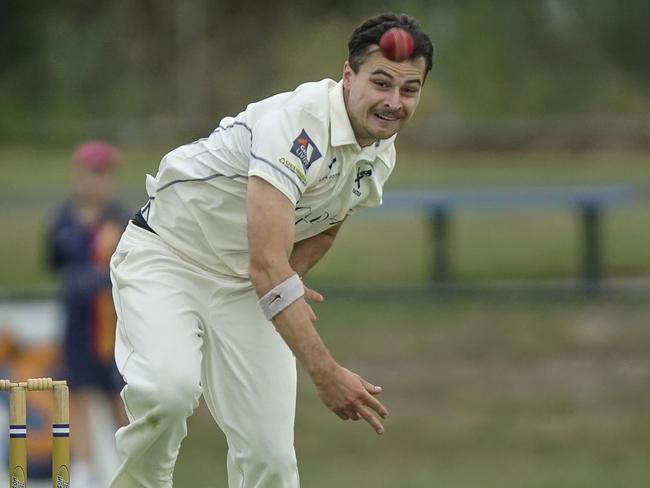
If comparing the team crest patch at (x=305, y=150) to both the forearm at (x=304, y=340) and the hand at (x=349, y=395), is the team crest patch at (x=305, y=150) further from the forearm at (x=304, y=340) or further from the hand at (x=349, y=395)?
the hand at (x=349, y=395)

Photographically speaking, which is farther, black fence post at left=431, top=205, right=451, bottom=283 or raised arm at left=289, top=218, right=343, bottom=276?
black fence post at left=431, top=205, right=451, bottom=283

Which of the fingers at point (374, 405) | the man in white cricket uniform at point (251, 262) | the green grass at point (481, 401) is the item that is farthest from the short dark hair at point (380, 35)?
the green grass at point (481, 401)

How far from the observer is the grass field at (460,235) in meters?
15.2

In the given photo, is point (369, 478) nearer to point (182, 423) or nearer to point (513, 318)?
point (513, 318)

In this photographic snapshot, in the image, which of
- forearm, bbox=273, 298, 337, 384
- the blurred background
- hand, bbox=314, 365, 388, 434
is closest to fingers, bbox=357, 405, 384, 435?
hand, bbox=314, 365, 388, 434

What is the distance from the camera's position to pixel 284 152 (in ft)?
15.7

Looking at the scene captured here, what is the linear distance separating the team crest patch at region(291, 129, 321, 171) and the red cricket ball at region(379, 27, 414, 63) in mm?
364

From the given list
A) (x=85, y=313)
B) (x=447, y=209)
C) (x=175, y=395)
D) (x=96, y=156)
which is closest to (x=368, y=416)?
(x=175, y=395)

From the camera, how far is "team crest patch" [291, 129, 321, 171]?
4.82 meters

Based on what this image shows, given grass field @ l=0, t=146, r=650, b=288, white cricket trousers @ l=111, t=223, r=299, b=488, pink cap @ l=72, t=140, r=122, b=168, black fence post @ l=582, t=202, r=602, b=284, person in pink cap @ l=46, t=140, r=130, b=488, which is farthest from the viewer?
grass field @ l=0, t=146, r=650, b=288

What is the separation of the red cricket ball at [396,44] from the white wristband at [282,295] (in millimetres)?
760

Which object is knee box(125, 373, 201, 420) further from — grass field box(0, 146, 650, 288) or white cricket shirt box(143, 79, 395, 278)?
grass field box(0, 146, 650, 288)

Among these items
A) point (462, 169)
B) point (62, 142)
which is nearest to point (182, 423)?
point (462, 169)

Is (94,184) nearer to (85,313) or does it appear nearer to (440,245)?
(85,313)
